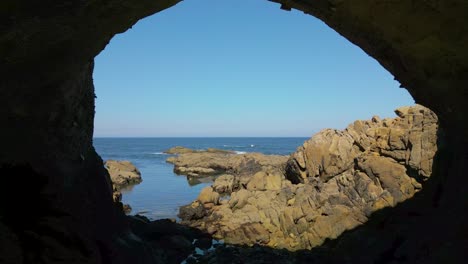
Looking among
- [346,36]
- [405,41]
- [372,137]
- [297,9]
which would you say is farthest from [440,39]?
[372,137]

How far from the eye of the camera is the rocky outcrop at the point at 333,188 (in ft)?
65.4

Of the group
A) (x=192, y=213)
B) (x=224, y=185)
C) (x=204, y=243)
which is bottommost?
(x=204, y=243)

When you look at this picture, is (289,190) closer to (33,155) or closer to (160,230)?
(160,230)

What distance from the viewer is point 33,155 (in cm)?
1034

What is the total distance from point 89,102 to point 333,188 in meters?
15.3

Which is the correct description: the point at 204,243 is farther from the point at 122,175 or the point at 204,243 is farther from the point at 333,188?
the point at 122,175

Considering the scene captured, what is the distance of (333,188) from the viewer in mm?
22703

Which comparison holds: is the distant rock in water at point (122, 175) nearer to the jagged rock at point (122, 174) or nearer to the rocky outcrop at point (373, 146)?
the jagged rock at point (122, 174)

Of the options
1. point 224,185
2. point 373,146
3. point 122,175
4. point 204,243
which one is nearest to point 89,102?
point 204,243

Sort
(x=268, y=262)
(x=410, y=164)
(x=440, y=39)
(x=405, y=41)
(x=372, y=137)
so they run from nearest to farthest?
(x=440, y=39) < (x=405, y=41) < (x=268, y=262) < (x=410, y=164) < (x=372, y=137)

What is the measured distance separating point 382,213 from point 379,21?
11.9m

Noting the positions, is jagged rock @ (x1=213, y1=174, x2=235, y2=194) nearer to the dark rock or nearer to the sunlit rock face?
the dark rock

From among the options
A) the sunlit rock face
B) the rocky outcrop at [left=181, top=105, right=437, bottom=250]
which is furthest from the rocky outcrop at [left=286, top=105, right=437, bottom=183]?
the sunlit rock face

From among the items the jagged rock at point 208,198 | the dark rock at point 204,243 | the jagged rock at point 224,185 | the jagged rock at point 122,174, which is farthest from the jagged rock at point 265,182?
the jagged rock at point 122,174
